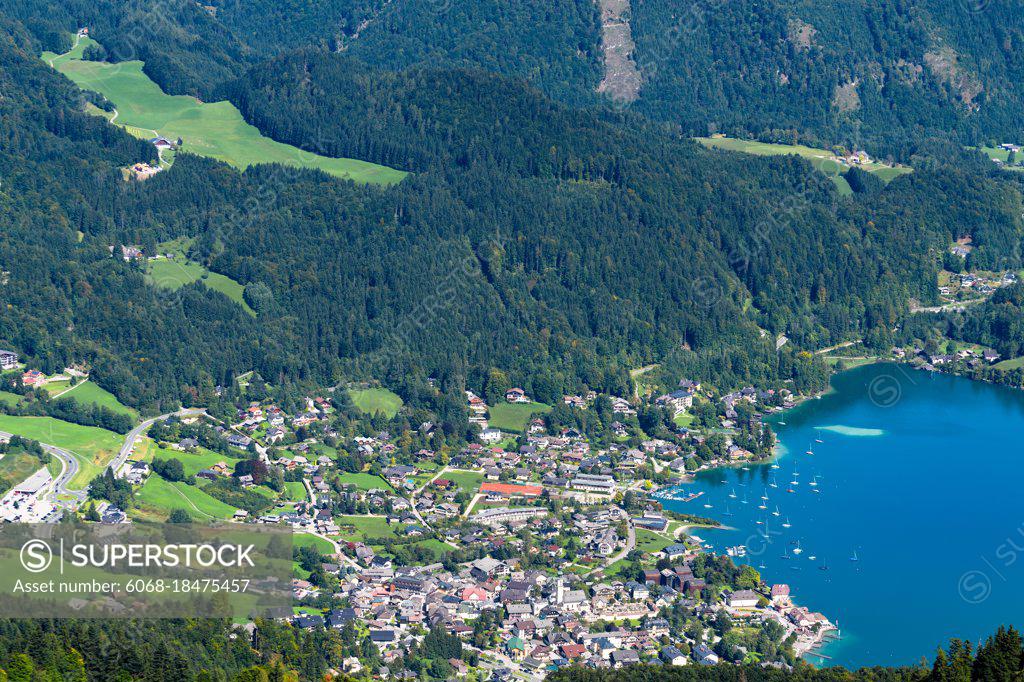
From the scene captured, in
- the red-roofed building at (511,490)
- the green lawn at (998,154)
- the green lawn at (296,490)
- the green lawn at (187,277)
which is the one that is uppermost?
the green lawn at (998,154)

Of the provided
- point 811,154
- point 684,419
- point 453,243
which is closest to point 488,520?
point 684,419

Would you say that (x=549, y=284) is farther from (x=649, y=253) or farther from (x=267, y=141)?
(x=267, y=141)

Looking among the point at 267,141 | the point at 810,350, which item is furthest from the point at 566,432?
the point at 267,141

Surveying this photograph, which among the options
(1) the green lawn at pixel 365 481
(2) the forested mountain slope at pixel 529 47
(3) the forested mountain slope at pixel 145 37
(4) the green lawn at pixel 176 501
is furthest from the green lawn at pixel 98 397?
(2) the forested mountain slope at pixel 529 47

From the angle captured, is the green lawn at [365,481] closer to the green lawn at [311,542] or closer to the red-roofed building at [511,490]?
the red-roofed building at [511,490]

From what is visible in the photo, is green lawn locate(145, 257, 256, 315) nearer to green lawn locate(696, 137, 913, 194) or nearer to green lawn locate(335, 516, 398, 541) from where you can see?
green lawn locate(335, 516, 398, 541)

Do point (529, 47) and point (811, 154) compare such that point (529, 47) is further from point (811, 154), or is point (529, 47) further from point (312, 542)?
point (312, 542)
